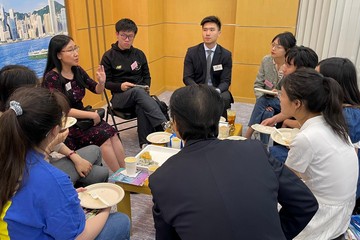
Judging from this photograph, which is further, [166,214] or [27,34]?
[27,34]

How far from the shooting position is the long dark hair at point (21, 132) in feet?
3.42

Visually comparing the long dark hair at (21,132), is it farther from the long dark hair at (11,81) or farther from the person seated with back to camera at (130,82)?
the person seated with back to camera at (130,82)

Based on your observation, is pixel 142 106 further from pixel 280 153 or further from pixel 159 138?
pixel 280 153

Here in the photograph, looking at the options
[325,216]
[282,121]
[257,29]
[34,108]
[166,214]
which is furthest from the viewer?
[257,29]

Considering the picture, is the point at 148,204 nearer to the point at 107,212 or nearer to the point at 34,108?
the point at 107,212

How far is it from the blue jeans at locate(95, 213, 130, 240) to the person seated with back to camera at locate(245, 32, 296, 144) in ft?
6.19

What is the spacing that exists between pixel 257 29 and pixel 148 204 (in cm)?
302

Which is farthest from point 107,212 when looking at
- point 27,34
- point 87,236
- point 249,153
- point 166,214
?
point 27,34

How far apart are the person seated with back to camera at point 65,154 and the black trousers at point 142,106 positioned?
921 millimetres

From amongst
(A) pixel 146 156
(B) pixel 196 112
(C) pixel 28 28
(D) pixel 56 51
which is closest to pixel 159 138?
(A) pixel 146 156

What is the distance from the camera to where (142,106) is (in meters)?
3.04

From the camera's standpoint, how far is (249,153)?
3.30 ft

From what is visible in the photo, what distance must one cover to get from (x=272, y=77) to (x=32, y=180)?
267cm

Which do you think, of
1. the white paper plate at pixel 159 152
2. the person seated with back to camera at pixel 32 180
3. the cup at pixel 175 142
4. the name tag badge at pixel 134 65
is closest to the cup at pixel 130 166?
the white paper plate at pixel 159 152
